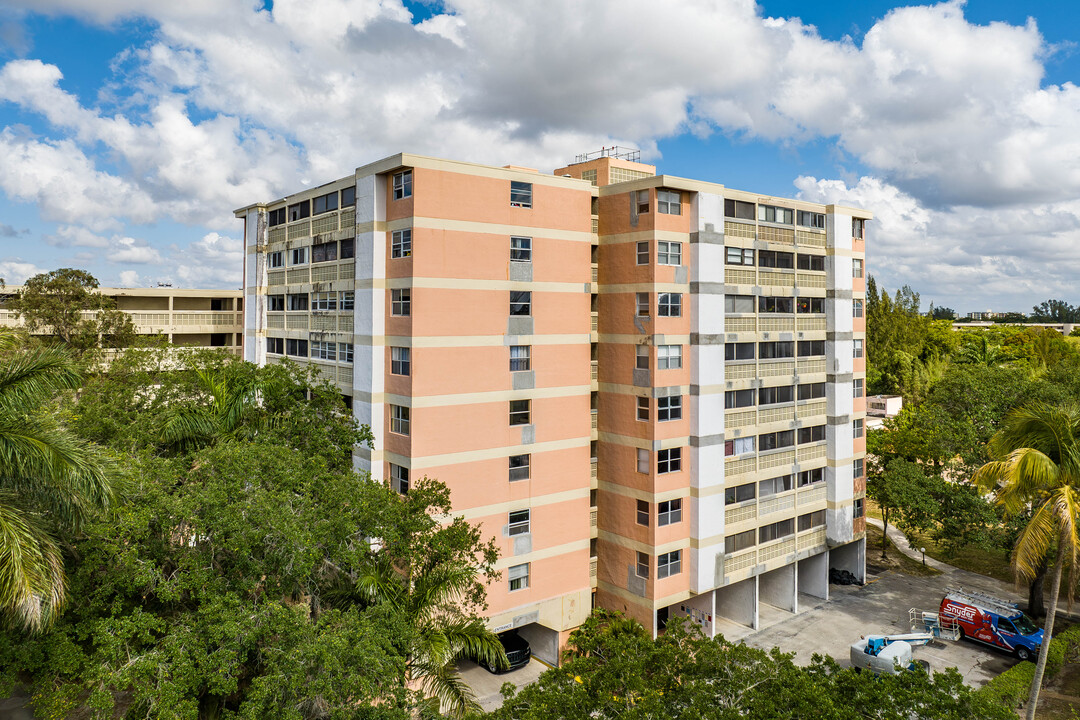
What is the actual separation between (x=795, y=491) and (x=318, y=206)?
32.3 meters

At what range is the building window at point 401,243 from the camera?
2925 cm

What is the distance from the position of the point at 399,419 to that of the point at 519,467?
6.11 metres

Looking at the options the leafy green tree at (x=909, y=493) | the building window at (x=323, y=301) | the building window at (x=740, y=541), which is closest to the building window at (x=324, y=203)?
the building window at (x=323, y=301)

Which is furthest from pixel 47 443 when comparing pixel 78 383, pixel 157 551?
pixel 157 551

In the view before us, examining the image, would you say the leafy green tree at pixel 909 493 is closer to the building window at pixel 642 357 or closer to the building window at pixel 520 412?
the building window at pixel 642 357

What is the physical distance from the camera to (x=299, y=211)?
3884 centimetres

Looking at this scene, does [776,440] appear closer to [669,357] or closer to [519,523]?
[669,357]

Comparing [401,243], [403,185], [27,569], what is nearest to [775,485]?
[401,243]

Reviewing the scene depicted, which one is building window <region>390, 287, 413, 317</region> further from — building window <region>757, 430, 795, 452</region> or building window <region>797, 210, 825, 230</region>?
building window <region>797, 210, 825, 230</region>

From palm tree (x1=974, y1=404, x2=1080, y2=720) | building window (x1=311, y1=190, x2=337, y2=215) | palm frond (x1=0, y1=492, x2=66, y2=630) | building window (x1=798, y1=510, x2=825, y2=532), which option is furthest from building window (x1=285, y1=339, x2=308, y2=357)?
palm tree (x1=974, y1=404, x2=1080, y2=720)

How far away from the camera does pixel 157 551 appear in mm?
17625

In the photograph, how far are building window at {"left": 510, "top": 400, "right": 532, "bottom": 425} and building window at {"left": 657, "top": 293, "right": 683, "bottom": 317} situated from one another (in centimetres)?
819

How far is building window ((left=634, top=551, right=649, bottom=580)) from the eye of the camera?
1300 inches

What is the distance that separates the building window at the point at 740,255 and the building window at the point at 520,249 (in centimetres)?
1151
